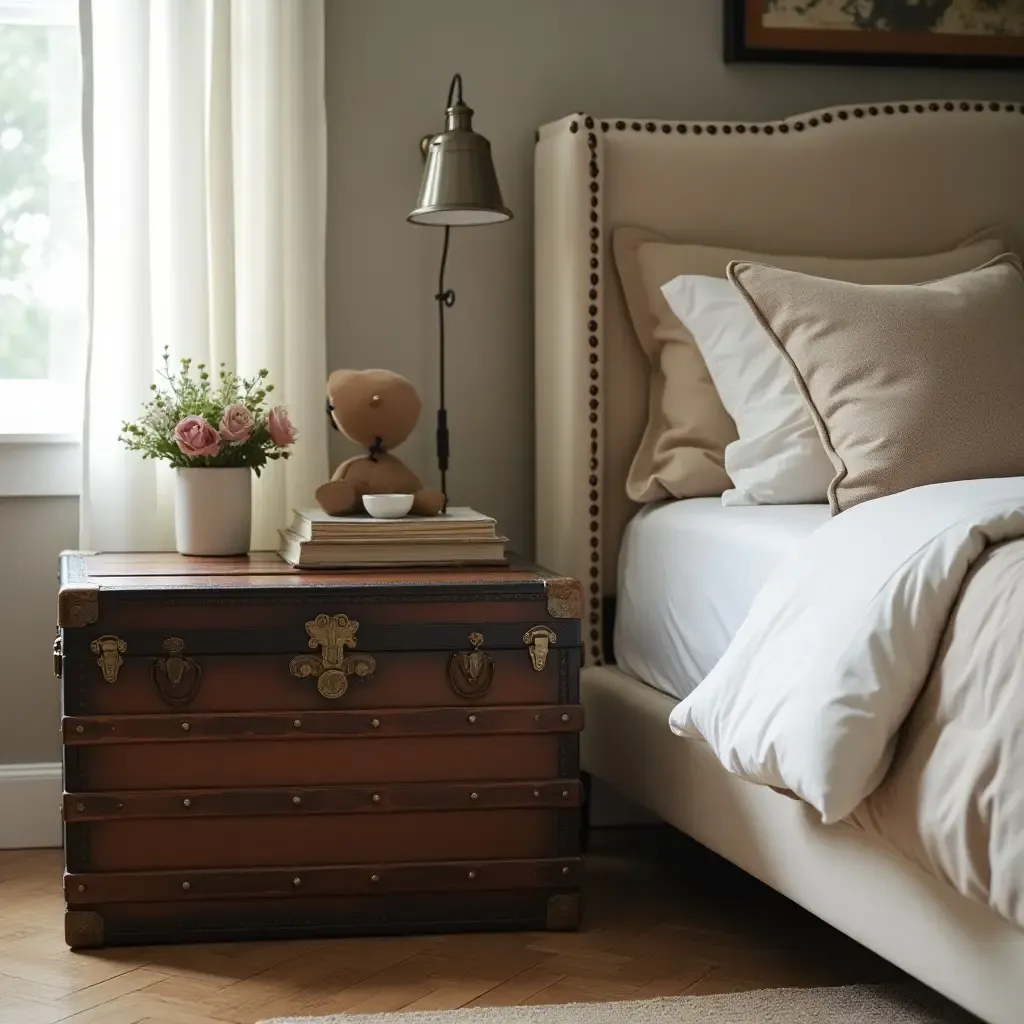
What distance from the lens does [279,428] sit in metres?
2.39

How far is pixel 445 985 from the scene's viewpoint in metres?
1.94

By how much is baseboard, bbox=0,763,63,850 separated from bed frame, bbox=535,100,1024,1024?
0.96 meters

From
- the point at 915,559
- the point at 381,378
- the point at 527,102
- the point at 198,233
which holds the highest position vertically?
the point at 527,102

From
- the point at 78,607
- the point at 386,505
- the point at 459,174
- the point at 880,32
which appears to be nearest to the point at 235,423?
the point at 386,505

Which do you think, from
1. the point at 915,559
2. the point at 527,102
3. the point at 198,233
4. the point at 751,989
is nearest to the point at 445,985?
the point at 751,989

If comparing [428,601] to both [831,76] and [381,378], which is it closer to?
[381,378]

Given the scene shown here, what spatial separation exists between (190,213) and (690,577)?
1083 mm

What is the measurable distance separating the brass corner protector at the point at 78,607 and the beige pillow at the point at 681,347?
0.96m

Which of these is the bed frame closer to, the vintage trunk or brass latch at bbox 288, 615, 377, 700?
the vintage trunk

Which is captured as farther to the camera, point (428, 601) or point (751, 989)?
point (428, 601)

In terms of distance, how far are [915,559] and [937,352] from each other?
0.67 metres

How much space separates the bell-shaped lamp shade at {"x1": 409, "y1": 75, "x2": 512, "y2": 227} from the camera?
245cm

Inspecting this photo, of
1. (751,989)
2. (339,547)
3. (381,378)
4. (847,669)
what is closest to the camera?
(847,669)

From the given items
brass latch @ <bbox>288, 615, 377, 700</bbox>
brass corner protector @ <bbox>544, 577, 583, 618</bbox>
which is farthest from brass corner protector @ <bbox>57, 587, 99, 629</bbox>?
brass corner protector @ <bbox>544, 577, 583, 618</bbox>
